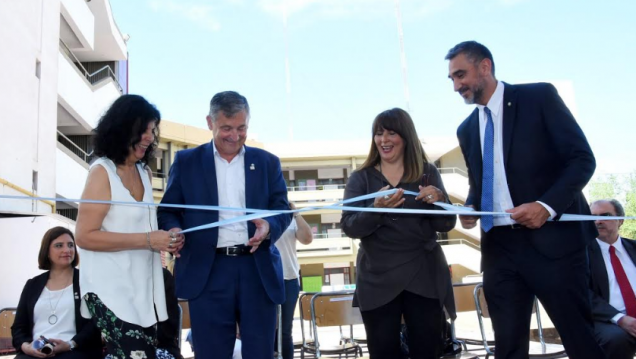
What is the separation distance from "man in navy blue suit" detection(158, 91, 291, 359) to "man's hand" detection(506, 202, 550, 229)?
112 cm

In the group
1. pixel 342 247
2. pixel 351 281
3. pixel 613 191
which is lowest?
pixel 351 281

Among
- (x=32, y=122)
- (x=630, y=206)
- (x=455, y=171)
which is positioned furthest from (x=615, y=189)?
(x=32, y=122)

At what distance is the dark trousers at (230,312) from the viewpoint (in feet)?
8.70

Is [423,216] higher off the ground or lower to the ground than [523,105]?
lower

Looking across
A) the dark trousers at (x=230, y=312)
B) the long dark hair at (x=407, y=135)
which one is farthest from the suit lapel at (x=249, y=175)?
the long dark hair at (x=407, y=135)

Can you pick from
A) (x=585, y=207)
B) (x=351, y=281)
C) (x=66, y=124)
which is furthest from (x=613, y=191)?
(x=585, y=207)

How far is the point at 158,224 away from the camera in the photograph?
2812 millimetres

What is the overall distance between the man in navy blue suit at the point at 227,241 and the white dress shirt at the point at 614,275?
2.32 meters

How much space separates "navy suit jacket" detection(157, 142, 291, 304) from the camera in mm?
2676

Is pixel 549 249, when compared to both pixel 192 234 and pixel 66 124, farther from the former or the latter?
pixel 66 124

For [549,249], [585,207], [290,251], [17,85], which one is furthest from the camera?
[17,85]

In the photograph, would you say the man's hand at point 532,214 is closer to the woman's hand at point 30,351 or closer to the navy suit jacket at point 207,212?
the navy suit jacket at point 207,212

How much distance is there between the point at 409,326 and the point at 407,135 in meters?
1.01

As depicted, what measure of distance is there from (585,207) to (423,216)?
2.55 feet
